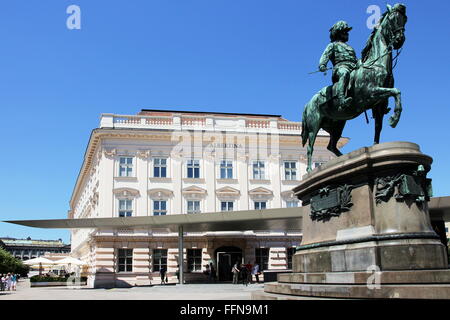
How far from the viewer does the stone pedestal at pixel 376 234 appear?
7.75 metres

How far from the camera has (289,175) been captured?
141ft

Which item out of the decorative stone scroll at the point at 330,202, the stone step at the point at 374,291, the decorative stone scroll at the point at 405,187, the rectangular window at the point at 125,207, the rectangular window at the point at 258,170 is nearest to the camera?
the stone step at the point at 374,291

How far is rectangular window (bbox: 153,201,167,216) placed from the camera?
132ft

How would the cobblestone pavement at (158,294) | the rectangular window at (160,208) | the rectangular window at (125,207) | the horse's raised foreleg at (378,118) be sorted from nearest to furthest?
the horse's raised foreleg at (378,118)
the cobblestone pavement at (158,294)
the rectangular window at (125,207)
the rectangular window at (160,208)

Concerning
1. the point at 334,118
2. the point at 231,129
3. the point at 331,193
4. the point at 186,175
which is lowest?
the point at 331,193

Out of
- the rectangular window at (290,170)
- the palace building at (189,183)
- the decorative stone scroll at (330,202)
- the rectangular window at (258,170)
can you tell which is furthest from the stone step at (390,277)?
the rectangular window at (290,170)

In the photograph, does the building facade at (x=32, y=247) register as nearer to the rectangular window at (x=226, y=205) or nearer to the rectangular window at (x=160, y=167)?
the rectangular window at (x=160, y=167)

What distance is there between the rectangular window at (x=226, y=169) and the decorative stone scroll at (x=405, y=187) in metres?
33.3

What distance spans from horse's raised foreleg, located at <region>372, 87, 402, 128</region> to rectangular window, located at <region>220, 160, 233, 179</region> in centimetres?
3241

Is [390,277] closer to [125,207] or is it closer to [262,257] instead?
[125,207]

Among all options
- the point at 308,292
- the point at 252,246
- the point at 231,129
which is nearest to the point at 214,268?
the point at 252,246

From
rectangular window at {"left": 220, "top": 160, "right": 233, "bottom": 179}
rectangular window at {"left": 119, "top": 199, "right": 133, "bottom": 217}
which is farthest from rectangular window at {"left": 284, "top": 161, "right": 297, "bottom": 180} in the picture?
rectangular window at {"left": 119, "top": 199, "right": 133, "bottom": 217}

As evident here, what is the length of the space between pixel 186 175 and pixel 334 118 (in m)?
30.6
